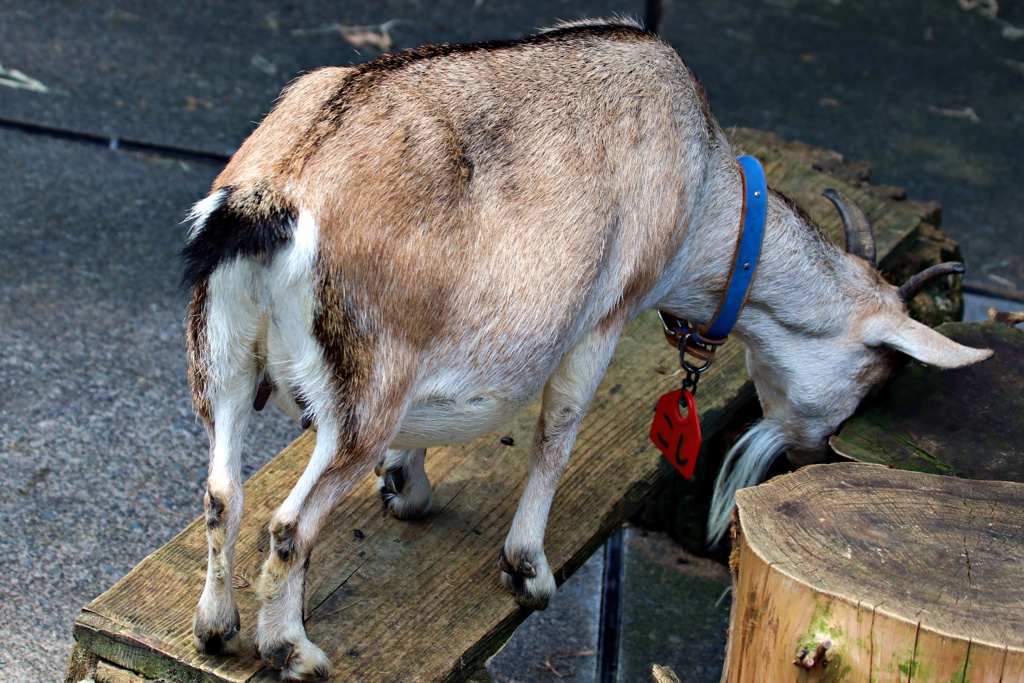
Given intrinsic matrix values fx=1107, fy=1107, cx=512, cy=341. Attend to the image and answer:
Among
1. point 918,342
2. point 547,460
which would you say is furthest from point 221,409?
point 918,342

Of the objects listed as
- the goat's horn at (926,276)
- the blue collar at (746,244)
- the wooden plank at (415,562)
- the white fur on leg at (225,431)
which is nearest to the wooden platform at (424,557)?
the wooden plank at (415,562)

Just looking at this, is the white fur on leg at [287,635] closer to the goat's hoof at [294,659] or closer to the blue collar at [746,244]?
the goat's hoof at [294,659]

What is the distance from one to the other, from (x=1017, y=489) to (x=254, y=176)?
1.79m

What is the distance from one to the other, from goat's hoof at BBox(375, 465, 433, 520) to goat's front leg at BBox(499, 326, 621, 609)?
0.26 metres

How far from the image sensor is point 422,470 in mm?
2891

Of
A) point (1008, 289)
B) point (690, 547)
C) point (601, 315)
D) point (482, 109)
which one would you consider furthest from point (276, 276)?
point (1008, 289)

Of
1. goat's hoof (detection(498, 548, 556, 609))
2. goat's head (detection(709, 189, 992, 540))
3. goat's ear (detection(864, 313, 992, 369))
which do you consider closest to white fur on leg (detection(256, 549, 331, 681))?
goat's hoof (detection(498, 548, 556, 609))

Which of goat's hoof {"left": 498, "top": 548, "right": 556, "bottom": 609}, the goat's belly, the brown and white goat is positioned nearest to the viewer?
the brown and white goat

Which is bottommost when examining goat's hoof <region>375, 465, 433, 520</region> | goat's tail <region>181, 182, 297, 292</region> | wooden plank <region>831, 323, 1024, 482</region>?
goat's hoof <region>375, 465, 433, 520</region>

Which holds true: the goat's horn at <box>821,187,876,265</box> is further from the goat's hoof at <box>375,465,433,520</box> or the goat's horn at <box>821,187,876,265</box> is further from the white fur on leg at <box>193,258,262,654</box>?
the white fur on leg at <box>193,258,262,654</box>

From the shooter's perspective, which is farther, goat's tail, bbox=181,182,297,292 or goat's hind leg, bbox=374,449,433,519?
goat's hind leg, bbox=374,449,433,519

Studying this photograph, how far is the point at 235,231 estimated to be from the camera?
213cm

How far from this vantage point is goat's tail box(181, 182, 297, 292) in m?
2.12

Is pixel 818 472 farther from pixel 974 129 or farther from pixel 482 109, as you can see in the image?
pixel 974 129
